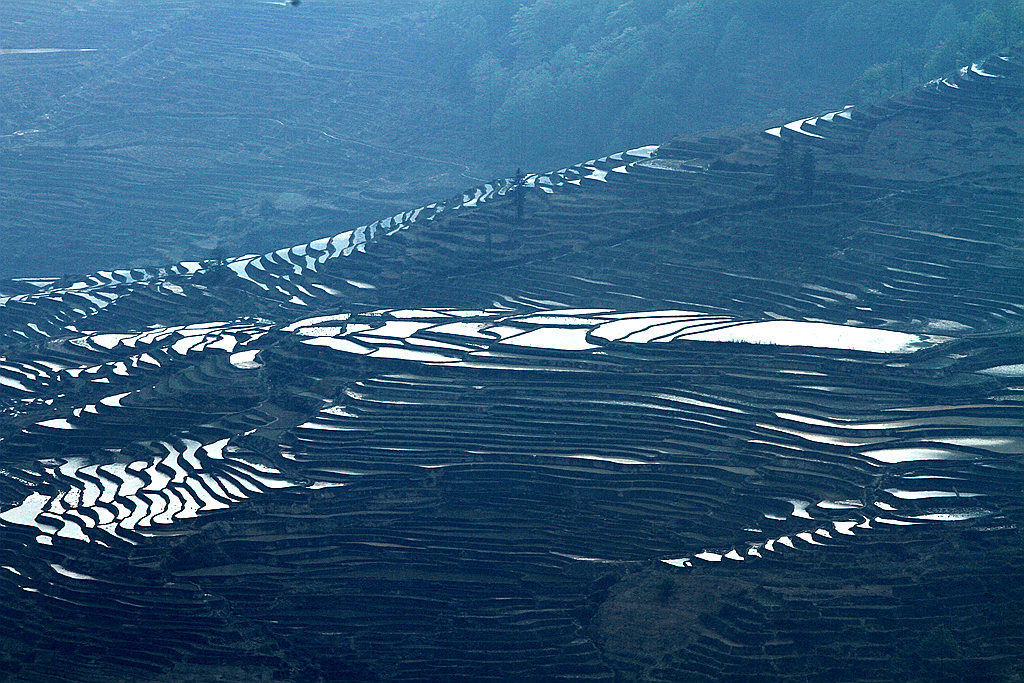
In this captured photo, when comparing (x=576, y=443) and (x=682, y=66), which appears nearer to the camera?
(x=576, y=443)

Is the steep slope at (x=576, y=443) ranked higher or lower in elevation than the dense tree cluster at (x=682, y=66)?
lower

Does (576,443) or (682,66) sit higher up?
(682,66)

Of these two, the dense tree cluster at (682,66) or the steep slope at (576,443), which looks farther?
the dense tree cluster at (682,66)

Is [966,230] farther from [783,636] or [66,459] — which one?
[66,459]

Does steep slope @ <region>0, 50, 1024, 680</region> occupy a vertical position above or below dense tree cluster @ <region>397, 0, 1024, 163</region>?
below
